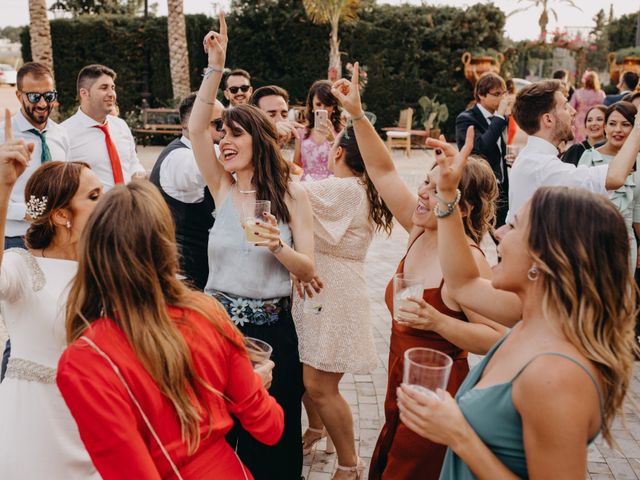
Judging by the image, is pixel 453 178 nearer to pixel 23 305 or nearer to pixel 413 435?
pixel 413 435

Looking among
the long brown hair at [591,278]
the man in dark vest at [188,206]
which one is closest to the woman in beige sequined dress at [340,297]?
the man in dark vest at [188,206]

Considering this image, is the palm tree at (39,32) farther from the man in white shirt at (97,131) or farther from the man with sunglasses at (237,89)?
the man with sunglasses at (237,89)

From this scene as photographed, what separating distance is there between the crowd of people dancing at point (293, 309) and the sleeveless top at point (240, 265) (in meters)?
0.01

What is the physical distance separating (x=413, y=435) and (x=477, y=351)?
1.41ft

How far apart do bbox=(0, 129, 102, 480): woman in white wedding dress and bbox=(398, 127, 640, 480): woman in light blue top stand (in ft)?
4.50

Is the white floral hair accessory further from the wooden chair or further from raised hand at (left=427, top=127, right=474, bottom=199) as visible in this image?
the wooden chair

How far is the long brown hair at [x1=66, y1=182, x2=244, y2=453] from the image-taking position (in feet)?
→ 5.22

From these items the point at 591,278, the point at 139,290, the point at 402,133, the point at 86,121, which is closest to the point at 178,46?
the point at 402,133

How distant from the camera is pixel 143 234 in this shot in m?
1.65

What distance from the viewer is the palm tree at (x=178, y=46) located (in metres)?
17.0

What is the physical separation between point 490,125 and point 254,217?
160 inches

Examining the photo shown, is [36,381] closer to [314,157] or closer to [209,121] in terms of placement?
[209,121]

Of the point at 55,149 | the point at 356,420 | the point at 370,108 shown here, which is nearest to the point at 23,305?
the point at 356,420

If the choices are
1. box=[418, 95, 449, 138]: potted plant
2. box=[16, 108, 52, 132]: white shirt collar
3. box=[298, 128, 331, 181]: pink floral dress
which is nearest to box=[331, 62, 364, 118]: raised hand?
box=[298, 128, 331, 181]: pink floral dress
